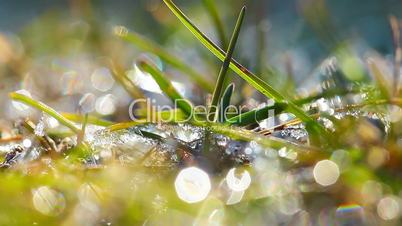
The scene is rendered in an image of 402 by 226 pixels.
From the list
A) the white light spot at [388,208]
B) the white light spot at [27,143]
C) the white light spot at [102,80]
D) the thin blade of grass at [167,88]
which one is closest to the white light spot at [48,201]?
the white light spot at [27,143]

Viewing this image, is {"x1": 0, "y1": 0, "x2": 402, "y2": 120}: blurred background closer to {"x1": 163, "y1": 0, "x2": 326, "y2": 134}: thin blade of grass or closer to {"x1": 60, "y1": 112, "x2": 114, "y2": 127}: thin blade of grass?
{"x1": 60, "y1": 112, "x2": 114, "y2": 127}: thin blade of grass

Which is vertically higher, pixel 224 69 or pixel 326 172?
pixel 224 69

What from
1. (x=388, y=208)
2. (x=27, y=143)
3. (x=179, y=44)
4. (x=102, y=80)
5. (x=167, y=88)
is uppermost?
(x=179, y=44)

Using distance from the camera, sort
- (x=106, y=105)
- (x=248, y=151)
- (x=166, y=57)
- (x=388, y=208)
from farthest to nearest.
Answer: (x=106, y=105)
(x=166, y=57)
(x=248, y=151)
(x=388, y=208)

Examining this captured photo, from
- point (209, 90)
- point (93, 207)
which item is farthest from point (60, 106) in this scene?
point (93, 207)

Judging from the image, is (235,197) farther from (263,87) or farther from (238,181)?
(263,87)

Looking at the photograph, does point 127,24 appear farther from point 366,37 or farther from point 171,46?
point 366,37

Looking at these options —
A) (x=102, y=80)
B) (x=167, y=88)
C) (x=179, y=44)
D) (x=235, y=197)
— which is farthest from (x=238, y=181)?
Result: (x=179, y=44)
